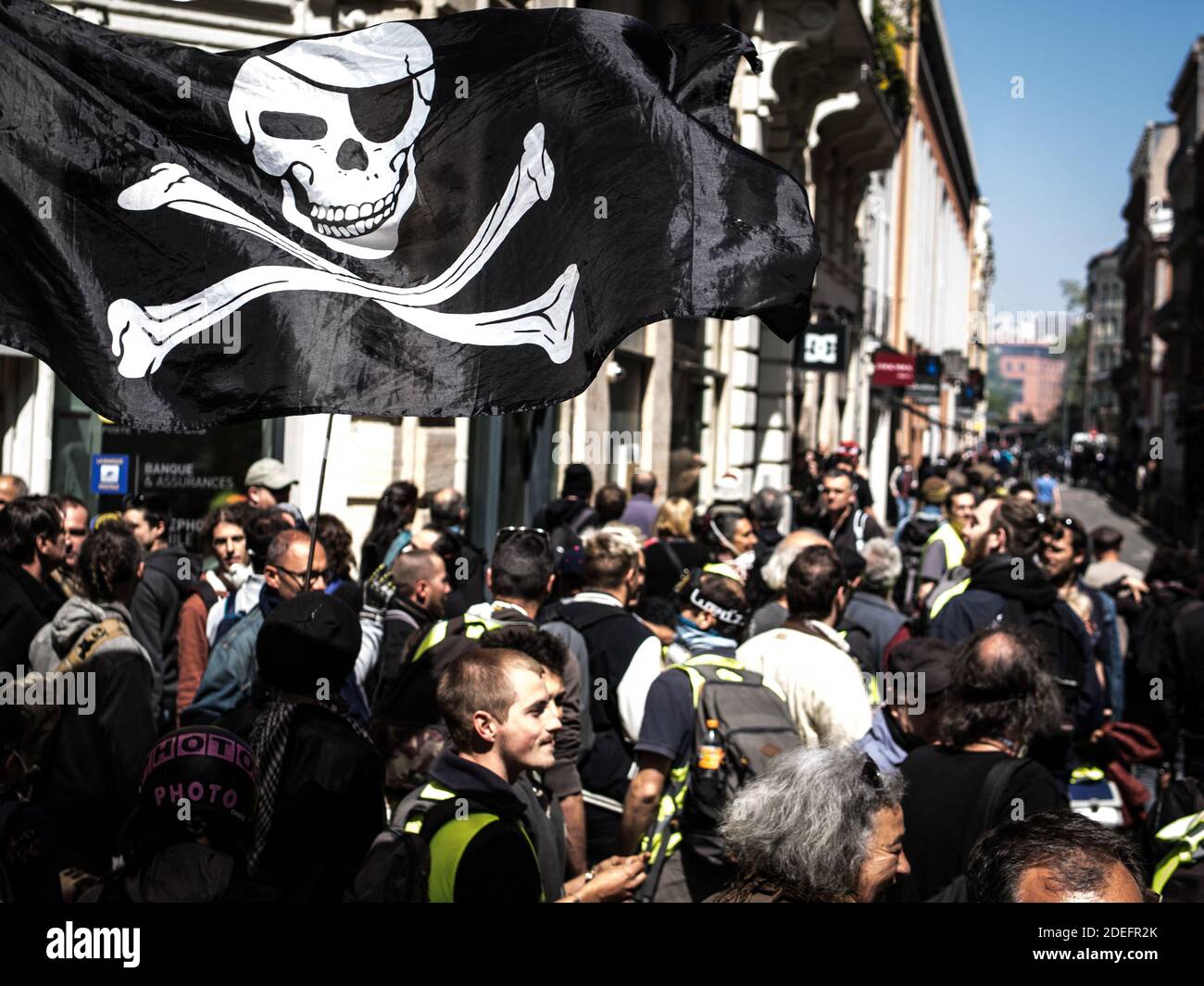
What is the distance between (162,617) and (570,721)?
2515 mm

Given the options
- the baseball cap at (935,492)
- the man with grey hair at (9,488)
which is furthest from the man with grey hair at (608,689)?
the baseball cap at (935,492)

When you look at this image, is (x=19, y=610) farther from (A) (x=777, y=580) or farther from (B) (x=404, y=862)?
(A) (x=777, y=580)

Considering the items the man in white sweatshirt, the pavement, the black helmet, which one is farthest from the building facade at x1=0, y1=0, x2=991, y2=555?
the pavement

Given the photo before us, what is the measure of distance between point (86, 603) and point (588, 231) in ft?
8.19

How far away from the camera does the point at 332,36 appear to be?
3904mm

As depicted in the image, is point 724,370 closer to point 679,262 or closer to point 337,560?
point 337,560

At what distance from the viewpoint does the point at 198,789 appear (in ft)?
10.4

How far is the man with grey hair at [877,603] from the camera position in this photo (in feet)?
23.9

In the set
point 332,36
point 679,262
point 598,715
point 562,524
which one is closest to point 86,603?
point 598,715

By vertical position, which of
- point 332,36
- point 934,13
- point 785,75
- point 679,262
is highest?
point 934,13

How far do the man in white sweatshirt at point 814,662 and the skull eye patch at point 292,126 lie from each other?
8.31ft

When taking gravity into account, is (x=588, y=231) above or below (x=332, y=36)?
below

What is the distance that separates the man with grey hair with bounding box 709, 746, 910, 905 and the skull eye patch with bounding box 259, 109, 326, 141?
2019 millimetres

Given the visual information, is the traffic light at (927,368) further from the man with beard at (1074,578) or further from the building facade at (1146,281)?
the building facade at (1146,281)
